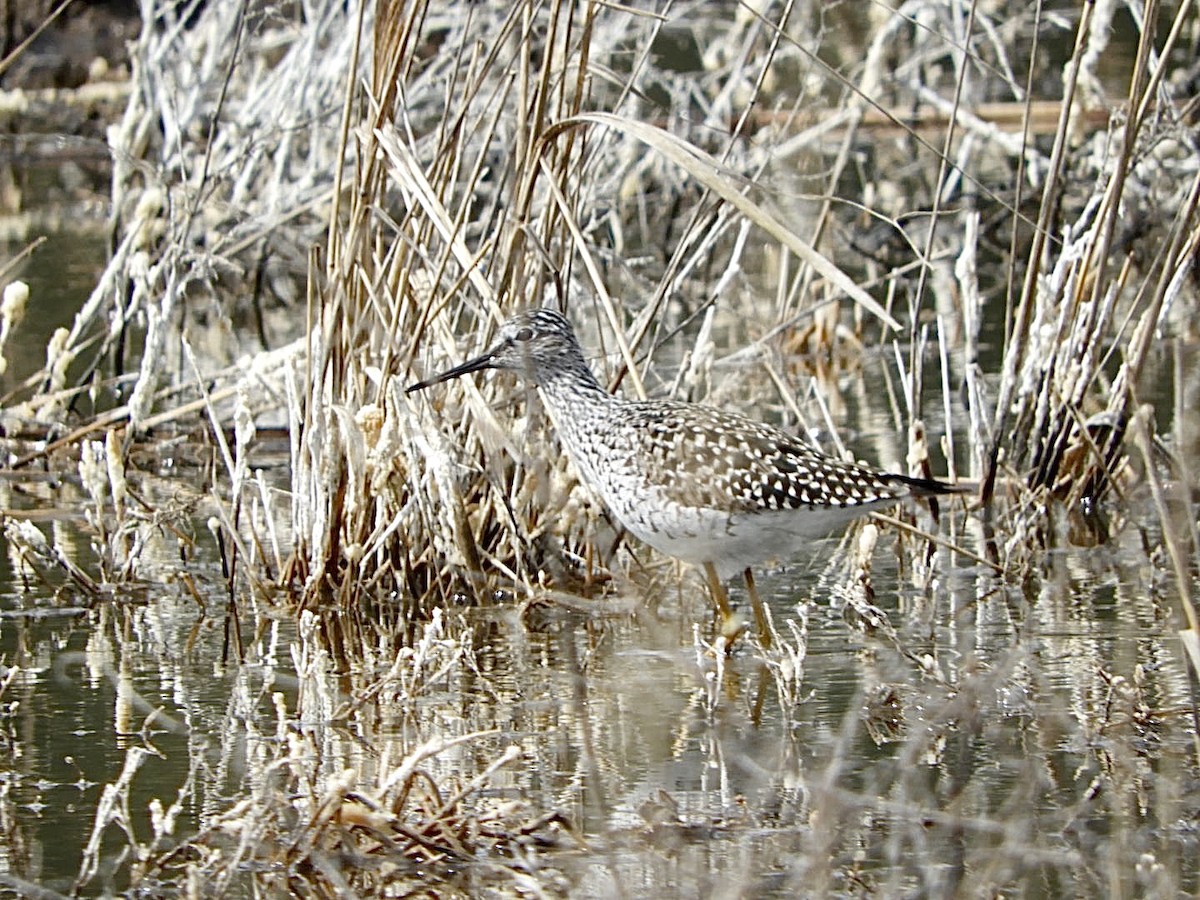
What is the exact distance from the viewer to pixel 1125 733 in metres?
4.64

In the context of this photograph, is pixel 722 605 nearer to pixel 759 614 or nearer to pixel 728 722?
pixel 759 614

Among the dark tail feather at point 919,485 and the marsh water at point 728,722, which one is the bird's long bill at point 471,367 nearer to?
the marsh water at point 728,722

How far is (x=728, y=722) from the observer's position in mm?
5043

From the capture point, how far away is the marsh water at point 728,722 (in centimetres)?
396

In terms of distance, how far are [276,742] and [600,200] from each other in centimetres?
441

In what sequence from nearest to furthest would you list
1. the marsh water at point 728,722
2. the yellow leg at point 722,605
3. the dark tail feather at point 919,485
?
the marsh water at point 728,722, the dark tail feather at point 919,485, the yellow leg at point 722,605

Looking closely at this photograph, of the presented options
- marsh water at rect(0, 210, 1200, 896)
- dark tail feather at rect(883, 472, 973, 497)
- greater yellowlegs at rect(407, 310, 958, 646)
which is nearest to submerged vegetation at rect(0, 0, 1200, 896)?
marsh water at rect(0, 210, 1200, 896)

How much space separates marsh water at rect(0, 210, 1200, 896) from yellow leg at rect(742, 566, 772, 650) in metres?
0.08

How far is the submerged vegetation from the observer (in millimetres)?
4051

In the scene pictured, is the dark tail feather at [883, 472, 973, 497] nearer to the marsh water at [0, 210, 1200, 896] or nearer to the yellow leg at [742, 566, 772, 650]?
the marsh water at [0, 210, 1200, 896]

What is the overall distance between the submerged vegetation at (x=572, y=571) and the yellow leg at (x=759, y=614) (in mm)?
48

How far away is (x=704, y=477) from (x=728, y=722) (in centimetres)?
84

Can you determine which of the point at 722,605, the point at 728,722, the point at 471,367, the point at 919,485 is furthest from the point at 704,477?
the point at 728,722

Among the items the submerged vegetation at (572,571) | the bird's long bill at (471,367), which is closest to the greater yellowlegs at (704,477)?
the bird's long bill at (471,367)
